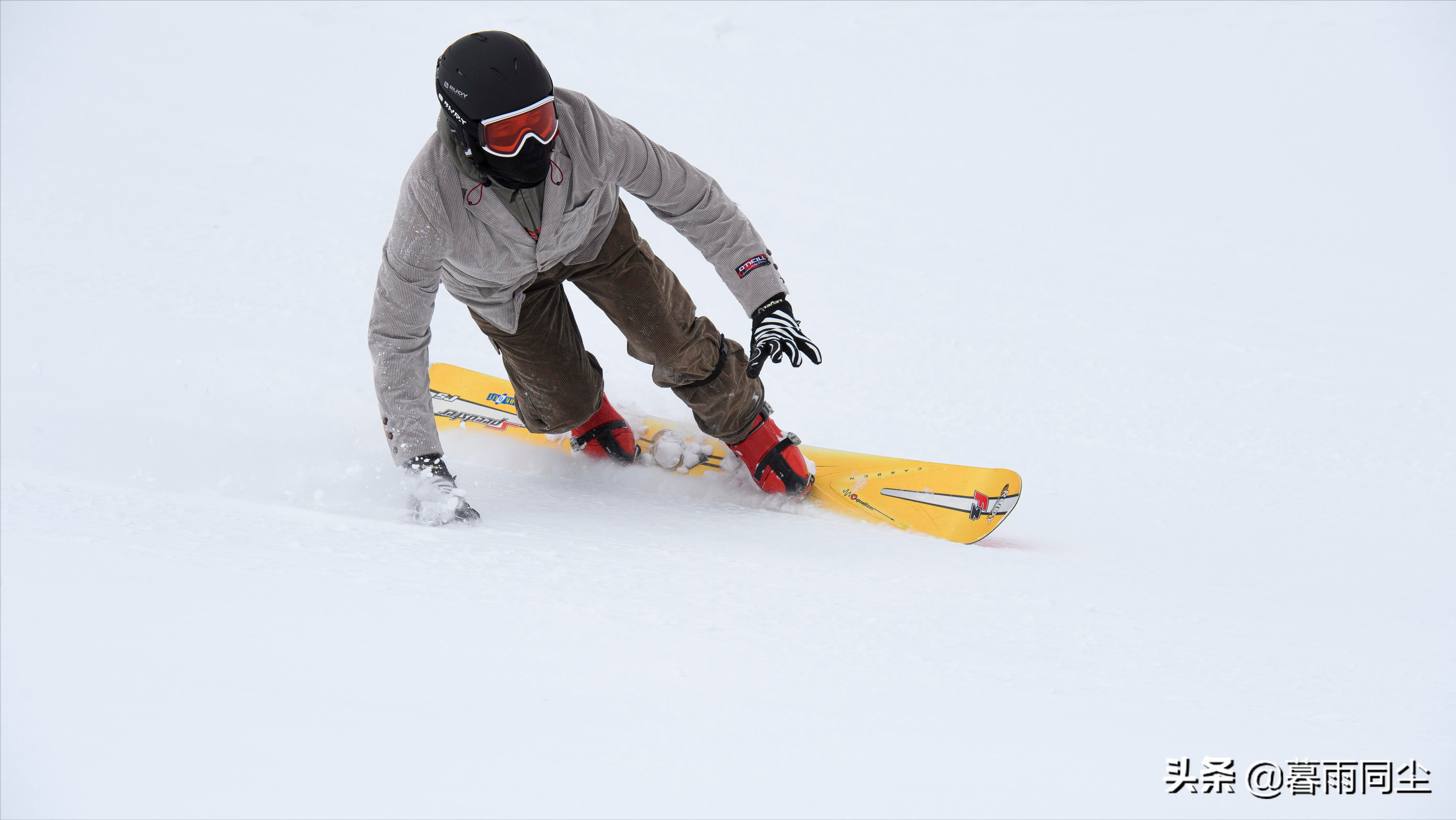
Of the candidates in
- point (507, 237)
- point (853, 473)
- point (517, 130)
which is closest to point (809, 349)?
Answer: point (853, 473)

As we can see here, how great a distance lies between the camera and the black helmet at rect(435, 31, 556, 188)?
2.33 metres

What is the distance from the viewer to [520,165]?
2.42m

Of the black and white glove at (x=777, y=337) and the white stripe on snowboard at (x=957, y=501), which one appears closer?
the black and white glove at (x=777, y=337)

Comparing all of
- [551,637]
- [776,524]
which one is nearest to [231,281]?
[776,524]

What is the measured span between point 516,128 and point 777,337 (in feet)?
3.21

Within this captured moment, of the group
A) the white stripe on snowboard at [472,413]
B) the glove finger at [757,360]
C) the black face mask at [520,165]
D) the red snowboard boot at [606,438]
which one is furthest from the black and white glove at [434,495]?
the white stripe on snowboard at [472,413]

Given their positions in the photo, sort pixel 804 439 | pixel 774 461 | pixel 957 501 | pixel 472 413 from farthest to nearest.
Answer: pixel 804 439 < pixel 472 413 < pixel 774 461 < pixel 957 501

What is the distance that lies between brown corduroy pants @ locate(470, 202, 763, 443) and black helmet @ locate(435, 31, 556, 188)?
0.56m

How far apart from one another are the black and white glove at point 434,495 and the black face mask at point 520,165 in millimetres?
783

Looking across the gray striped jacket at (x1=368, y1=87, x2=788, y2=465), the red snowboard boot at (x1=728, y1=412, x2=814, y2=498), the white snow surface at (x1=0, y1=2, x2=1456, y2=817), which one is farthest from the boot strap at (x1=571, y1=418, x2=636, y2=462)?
the gray striped jacket at (x1=368, y1=87, x2=788, y2=465)

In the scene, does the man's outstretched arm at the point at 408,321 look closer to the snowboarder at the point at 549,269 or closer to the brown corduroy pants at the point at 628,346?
the snowboarder at the point at 549,269

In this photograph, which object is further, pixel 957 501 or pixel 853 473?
pixel 853 473

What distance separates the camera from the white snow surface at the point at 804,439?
139 cm

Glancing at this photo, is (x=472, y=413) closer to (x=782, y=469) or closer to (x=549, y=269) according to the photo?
(x=549, y=269)
